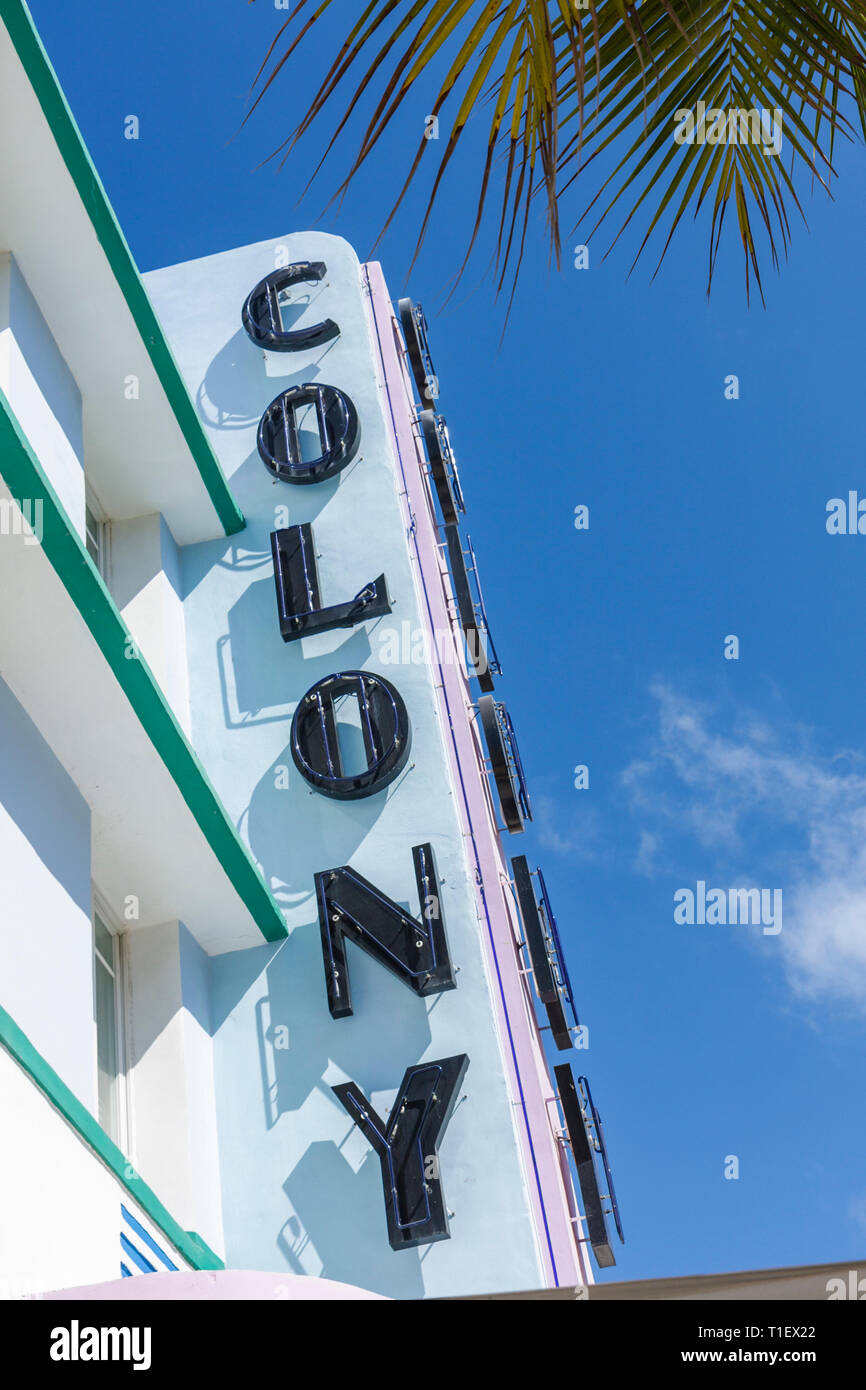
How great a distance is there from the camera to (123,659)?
909 centimetres

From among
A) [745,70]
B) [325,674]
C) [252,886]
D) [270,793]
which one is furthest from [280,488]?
[745,70]

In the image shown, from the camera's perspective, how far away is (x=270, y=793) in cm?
1275

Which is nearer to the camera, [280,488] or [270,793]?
[270,793]

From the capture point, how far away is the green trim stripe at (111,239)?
1013 cm

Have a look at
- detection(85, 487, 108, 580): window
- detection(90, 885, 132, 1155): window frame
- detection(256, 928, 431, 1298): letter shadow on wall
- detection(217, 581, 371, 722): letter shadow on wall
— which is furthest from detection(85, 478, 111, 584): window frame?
detection(256, 928, 431, 1298): letter shadow on wall

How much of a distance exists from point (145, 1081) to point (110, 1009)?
0.61 m

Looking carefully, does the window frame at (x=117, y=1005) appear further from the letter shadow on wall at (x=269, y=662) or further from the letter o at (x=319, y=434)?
the letter o at (x=319, y=434)

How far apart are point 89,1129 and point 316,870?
5284 mm

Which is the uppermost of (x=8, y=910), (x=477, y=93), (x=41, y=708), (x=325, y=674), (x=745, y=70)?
(x=325, y=674)

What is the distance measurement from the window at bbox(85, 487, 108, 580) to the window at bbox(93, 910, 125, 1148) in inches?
169

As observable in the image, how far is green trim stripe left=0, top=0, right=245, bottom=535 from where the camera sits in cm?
1013

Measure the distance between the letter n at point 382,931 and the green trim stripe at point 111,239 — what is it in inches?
175

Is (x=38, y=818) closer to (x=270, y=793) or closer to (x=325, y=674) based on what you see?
(x=270, y=793)

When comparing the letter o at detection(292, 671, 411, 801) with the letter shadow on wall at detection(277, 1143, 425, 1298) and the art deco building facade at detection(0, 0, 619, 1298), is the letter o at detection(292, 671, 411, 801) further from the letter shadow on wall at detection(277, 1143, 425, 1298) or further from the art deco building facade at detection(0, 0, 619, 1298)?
the letter shadow on wall at detection(277, 1143, 425, 1298)
